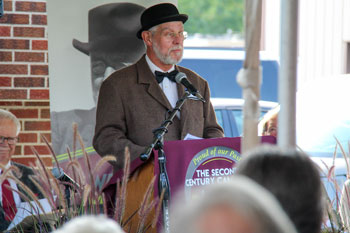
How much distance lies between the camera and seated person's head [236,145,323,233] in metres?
1.61

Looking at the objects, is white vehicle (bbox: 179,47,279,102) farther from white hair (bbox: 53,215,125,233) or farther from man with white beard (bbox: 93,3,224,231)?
white hair (bbox: 53,215,125,233)

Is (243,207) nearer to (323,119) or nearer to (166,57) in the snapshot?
(166,57)

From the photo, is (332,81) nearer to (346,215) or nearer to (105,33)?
(105,33)

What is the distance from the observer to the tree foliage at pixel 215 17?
31.5 metres

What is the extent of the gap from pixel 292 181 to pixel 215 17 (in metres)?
30.6

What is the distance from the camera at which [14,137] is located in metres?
4.70

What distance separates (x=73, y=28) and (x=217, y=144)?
178cm

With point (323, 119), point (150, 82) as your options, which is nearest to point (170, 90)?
point (150, 82)

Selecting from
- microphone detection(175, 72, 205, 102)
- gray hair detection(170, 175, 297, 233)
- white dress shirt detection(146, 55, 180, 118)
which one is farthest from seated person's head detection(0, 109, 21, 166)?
gray hair detection(170, 175, 297, 233)

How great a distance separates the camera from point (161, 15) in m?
4.81

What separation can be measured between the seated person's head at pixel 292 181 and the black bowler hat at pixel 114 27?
11.7ft

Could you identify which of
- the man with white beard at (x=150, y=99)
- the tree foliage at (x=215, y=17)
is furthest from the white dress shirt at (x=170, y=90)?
the tree foliage at (x=215, y=17)

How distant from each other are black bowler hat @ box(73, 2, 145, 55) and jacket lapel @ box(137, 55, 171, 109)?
41cm

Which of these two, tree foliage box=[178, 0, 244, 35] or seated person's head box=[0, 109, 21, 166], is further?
tree foliage box=[178, 0, 244, 35]
